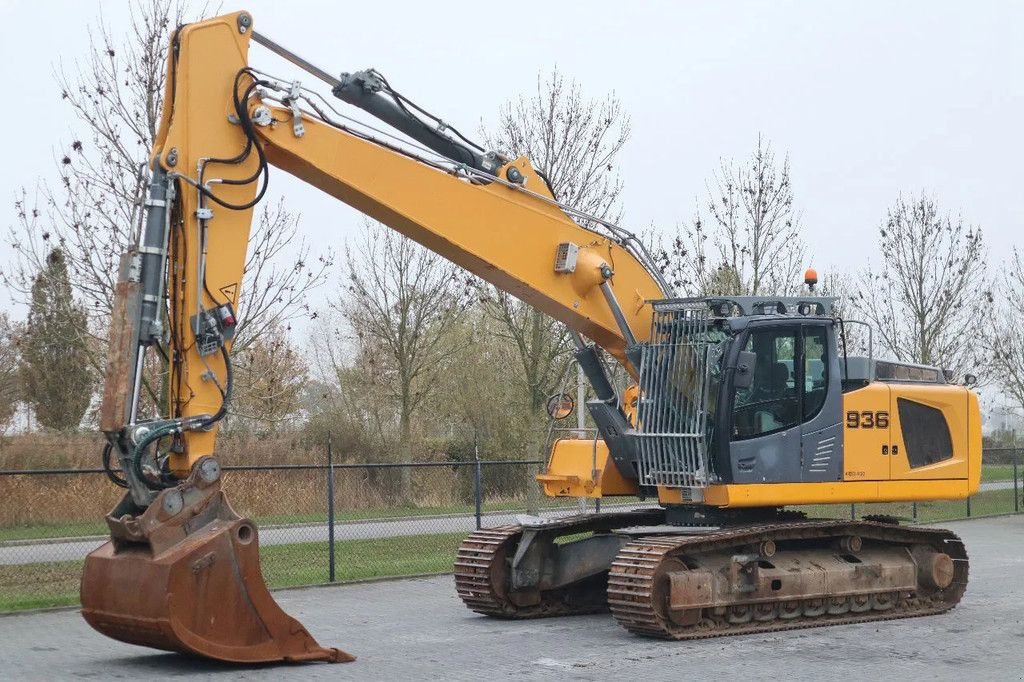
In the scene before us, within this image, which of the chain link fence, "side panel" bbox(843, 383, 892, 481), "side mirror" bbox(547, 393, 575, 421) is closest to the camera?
"side panel" bbox(843, 383, 892, 481)

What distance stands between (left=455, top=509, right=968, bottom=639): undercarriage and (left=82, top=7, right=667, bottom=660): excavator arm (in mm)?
2966

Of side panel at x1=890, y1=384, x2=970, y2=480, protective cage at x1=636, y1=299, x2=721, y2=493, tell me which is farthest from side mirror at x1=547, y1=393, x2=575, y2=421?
side panel at x1=890, y1=384, x2=970, y2=480

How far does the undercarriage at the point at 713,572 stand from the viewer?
11.9 m

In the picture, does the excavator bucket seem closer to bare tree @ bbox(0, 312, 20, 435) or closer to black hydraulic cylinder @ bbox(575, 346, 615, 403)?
black hydraulic cylinder @ bbox(575, 346, 615, 403)

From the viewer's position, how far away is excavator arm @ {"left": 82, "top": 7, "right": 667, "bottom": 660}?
31.7 ft

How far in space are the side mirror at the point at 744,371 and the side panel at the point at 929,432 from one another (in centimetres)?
195

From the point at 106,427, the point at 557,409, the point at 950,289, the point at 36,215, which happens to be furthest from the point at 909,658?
the point at 950,289

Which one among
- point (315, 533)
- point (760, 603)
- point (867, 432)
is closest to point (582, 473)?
point (760, 603)

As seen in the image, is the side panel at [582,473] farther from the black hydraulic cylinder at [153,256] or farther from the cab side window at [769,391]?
the black hydraulic cylinder at [153,256]

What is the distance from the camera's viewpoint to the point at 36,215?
1723cm

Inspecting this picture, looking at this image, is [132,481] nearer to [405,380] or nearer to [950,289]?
[405,380]

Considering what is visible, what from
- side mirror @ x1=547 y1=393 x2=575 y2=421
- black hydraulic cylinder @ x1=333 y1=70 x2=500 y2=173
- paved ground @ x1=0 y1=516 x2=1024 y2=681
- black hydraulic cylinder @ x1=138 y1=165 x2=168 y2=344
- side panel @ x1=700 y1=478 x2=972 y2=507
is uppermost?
black hydraulic cylinder @ x1=333 y1=70 x2=500 y2=173

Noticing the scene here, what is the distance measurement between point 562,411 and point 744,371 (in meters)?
1.99

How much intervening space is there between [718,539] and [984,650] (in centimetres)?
244
